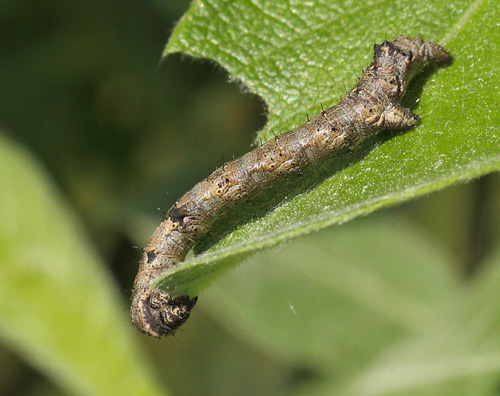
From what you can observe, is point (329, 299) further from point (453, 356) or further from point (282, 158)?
point (282, 158)

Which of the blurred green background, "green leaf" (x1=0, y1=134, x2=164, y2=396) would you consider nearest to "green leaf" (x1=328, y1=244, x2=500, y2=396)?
the blurred green background

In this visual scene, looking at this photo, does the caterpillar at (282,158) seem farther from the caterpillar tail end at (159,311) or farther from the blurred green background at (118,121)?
the blurred green background at (118,121)

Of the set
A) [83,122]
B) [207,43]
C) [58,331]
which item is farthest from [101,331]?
[207,43]

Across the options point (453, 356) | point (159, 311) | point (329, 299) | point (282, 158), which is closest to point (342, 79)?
point (282, 158)

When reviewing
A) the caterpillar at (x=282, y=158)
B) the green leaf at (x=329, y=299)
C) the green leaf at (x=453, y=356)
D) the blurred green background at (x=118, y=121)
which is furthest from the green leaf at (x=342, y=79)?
the green leaf at (x=329, y=299)

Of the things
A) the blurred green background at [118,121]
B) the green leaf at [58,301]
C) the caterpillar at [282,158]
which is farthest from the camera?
the blurred green background at [118,121]

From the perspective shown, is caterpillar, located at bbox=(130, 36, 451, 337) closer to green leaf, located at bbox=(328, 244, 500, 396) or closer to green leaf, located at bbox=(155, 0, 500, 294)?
green leaf, located at bbox=(155, 0, 500, 294)
